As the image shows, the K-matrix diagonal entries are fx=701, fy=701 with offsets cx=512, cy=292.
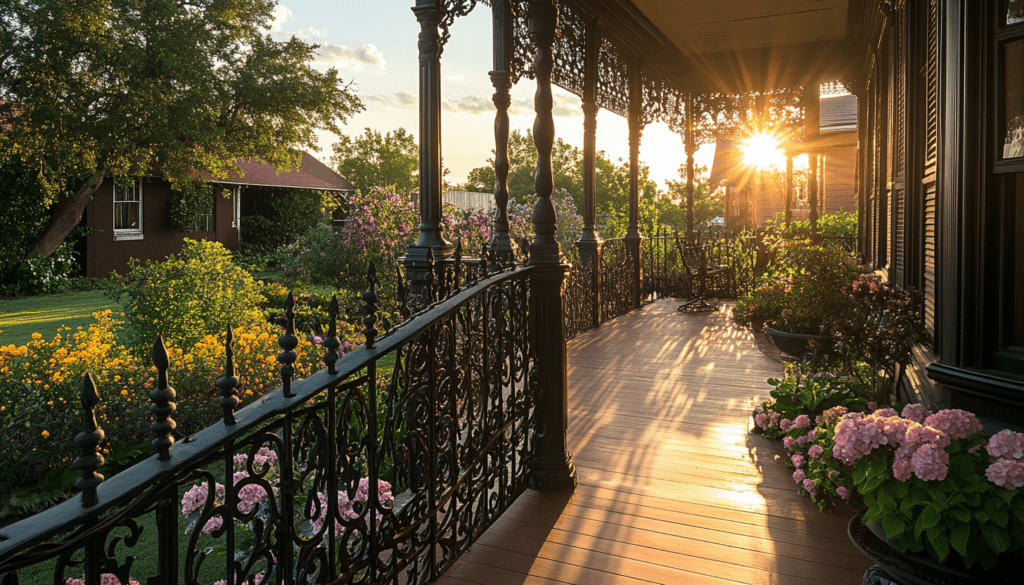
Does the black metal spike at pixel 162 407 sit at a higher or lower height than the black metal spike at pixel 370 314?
lower

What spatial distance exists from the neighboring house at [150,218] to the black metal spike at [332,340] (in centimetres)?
1935

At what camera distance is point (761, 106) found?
12164 mm

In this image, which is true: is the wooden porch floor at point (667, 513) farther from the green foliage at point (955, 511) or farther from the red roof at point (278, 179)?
the red roof at point (278, 179)

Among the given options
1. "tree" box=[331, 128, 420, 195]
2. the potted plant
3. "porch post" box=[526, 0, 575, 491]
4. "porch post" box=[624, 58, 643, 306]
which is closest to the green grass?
"porch post" box=[624, 58, 643, 306]

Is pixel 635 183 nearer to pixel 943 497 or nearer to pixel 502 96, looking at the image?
pixel 502 96

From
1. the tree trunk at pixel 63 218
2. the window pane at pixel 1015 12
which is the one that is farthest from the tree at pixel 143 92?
the window pane at pixel 1015 12

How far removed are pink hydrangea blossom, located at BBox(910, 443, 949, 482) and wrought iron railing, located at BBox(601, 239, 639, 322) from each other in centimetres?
746

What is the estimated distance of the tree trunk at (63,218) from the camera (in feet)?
58.1

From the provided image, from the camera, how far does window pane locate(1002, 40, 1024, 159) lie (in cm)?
229

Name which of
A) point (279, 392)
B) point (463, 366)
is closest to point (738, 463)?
point (463, 366)

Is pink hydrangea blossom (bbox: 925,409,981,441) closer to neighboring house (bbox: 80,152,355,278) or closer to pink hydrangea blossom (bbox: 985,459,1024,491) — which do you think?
pink hydrangea blossom (bbox: 985,459,1024,491)

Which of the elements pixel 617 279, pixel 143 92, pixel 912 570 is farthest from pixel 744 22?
pixel 143 92

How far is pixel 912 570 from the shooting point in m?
2.09

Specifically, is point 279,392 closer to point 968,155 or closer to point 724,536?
point 724,536
